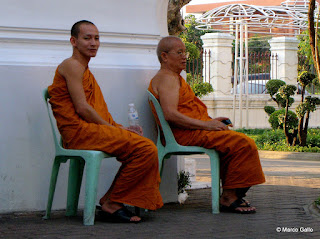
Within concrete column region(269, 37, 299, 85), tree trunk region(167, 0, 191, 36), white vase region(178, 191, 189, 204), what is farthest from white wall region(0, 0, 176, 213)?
concrete column region(269, 37, 299, 85)

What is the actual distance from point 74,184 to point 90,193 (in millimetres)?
582

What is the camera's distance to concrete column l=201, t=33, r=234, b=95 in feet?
72.6

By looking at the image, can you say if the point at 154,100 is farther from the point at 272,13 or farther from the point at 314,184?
the point at 272,13

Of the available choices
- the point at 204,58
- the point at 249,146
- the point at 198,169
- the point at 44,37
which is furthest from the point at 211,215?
the point at 204,58

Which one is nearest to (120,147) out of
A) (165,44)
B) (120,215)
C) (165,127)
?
(120,215)

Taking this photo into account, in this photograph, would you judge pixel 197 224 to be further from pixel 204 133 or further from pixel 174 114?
pixel 174 114

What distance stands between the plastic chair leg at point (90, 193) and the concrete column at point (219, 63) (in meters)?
17.5

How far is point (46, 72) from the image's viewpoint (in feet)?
18.5

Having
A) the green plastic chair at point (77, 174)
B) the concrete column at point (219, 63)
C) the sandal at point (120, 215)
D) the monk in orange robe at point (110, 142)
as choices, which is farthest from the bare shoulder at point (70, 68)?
the concrete column at point (219, 63)

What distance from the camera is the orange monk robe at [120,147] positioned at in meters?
4.95

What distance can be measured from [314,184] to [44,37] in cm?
376

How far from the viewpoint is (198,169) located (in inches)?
402

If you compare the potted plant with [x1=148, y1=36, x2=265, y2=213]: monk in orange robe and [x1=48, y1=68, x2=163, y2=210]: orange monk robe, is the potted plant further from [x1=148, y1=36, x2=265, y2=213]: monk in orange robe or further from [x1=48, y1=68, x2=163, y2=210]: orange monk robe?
[x1=48, y1=68, x2=163, y2=210]: orange monk robe

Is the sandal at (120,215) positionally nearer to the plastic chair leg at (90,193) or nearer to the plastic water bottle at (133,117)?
the plastic chair leg at (90,193)
